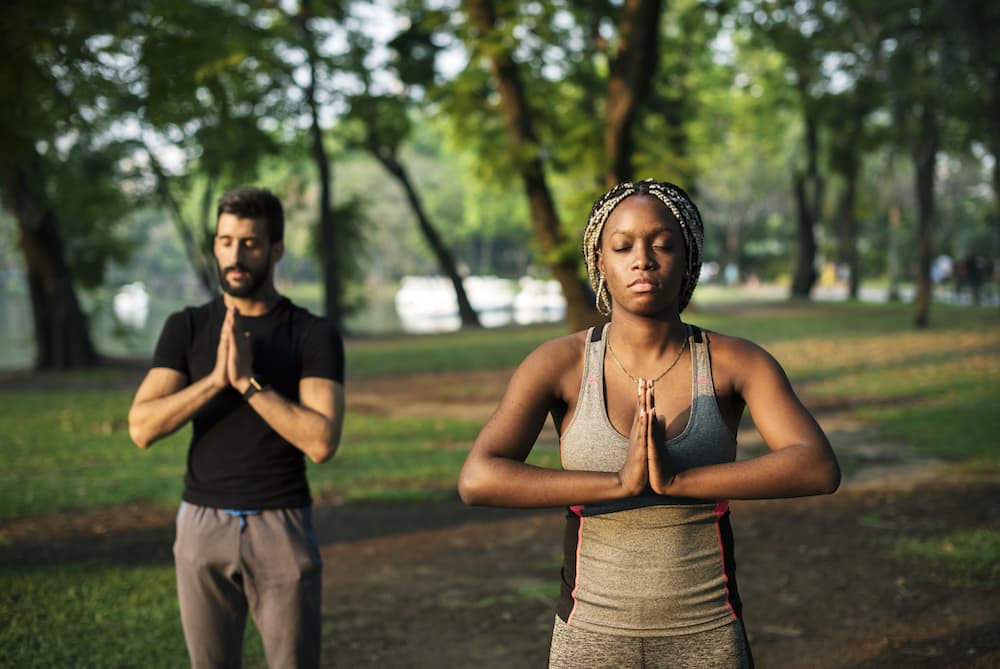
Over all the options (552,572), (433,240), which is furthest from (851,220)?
(552,572)

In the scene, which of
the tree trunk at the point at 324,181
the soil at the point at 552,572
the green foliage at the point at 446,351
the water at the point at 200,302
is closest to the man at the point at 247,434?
the soil at the point at 552,572

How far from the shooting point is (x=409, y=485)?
33.6 ft

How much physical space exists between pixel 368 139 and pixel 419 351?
11.0 meters

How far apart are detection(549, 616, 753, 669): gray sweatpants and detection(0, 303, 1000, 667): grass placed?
12.2ft

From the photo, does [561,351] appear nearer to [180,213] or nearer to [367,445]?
[367,445]

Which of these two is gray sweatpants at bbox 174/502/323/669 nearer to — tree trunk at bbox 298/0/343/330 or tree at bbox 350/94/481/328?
tree trunk at bbox 298/0/343/330

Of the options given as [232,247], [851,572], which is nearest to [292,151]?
[851,572]

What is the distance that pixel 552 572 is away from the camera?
739 centimetres

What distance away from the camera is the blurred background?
31.7ft

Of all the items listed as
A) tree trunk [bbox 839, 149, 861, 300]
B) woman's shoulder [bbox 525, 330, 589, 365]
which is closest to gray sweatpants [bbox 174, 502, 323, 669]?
woman's shoulder [bbox 525, 330, 589, 365]

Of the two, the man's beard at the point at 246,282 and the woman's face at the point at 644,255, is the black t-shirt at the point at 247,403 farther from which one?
the woman's face at the point at 644,255

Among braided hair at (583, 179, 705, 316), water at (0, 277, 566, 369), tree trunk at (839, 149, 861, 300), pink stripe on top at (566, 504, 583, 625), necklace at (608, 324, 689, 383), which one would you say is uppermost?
tree trunk at (839, 149, 861, 300)

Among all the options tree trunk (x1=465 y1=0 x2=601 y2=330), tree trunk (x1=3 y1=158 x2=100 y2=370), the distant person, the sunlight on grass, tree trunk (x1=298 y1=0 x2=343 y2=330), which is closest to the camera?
the distant person

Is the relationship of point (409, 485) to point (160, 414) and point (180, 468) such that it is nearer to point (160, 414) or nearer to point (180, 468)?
point (180, 468)
